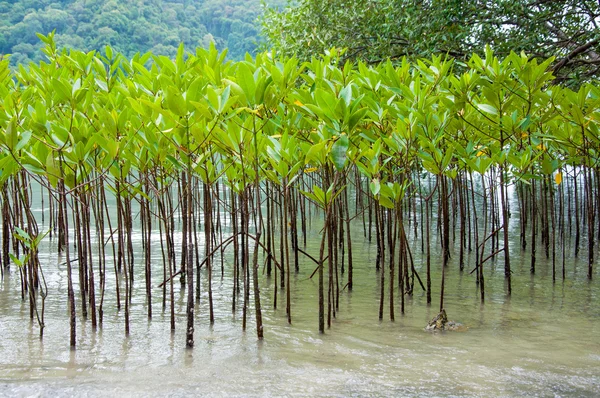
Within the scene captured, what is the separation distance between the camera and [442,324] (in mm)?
3557

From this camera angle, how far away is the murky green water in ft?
8.80

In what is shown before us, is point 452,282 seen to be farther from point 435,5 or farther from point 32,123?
point 435,5

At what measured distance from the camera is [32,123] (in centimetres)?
318

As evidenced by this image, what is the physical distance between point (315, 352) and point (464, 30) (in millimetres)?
6051

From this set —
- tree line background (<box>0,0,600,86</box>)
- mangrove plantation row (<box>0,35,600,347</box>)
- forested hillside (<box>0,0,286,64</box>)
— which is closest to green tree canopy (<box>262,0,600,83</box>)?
tree line background (<box>0,0,600,86</box>)

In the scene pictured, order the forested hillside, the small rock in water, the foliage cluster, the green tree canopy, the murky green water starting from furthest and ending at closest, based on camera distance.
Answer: the forested hillside
the green tree canopy
the small rock in water
the foliage cluster
the murky green water

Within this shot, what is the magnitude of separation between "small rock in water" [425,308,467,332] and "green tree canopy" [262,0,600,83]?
444cm

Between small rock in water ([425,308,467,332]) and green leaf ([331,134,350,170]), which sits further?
small rock in water ([425,308,467,332])

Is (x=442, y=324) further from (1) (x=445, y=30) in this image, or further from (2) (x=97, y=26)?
(2) (x=97, y=26)

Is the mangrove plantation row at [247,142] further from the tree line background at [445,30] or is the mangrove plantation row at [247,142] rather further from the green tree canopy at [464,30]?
the green tree canopy at [464,30]

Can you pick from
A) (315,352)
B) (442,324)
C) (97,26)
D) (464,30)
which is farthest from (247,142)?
(97,26)

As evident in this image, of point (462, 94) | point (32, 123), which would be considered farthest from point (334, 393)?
point (462, 94)

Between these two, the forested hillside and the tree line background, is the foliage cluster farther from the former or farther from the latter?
the forested hillside

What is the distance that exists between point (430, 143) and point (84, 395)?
227 centimetres
